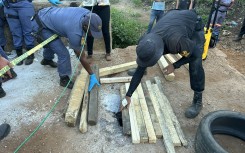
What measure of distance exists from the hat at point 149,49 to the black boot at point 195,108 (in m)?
1.26

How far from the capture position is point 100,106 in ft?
13.0

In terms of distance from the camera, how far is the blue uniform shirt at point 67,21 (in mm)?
3592

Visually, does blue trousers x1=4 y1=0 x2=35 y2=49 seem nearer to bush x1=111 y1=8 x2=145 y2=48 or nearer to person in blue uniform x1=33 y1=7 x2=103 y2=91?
person in blue uniform x1=33 y1=7 x2=103 y2=91

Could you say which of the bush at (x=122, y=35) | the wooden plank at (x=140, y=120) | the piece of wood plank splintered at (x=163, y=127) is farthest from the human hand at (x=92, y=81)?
the bush at (x=122, y=35)

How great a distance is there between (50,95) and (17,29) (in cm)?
178

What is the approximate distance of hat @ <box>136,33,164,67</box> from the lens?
283 centimetres

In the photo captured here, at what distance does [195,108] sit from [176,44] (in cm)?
128

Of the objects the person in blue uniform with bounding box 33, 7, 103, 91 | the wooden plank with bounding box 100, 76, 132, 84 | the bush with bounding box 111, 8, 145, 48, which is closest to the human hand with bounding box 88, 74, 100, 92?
the person in blue uniform with bounding box 33, 7, 103, 91

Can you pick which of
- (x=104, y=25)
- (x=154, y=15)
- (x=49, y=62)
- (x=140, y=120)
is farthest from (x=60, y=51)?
(x=154, y=15)

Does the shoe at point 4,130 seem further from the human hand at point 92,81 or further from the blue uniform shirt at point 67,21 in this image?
the blue uniform shirt at point 67,21

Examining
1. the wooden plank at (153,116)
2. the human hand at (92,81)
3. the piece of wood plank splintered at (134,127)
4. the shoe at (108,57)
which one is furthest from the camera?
the shoe at (108,57)

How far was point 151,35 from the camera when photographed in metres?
3.02

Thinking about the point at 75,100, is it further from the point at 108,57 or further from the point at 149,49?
the point at 108,57

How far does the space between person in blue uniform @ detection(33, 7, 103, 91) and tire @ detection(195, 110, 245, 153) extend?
1906 mm
